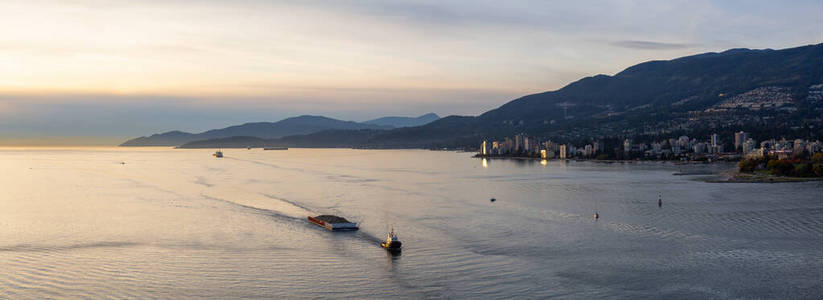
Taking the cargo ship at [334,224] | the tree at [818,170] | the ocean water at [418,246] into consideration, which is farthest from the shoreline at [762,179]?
the cargo ship at [334,224]

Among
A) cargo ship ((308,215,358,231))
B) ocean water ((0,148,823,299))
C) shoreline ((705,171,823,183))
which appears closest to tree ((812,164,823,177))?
shoreline ((705,171,823,183))

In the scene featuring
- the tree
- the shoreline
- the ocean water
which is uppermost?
the tree

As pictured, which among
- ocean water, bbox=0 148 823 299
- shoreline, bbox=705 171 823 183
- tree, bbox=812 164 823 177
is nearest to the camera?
ocean water, bbox=0 148 823 299

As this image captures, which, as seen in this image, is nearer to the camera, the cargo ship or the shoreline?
the cargo ship

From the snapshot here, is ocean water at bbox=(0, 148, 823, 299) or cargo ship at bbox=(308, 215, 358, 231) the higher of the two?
cargo ship at bbox=(308, 215, 358, 231)

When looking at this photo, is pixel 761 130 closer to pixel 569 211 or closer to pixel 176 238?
pixel 569 211

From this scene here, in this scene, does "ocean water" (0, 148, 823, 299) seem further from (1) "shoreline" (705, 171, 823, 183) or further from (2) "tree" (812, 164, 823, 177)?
(2) "tree" (812, 164, 823, 177)

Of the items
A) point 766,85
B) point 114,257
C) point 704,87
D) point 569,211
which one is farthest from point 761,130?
point 114,257

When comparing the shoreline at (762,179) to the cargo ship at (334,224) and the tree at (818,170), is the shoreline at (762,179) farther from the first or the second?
the cargo ship at (334,224)

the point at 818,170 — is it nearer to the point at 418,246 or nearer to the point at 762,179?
the point at 762,179
